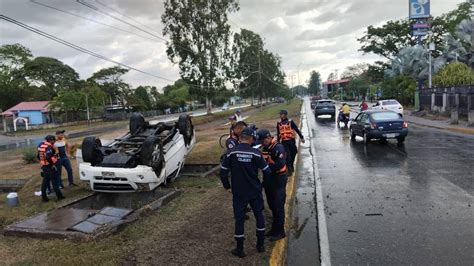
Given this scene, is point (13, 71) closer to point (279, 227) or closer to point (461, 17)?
point (461, 17)

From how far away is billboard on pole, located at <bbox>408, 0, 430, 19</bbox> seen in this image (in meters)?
45.2

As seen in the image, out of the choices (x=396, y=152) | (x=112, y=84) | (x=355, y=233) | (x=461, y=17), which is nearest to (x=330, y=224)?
(x=355, y=233)

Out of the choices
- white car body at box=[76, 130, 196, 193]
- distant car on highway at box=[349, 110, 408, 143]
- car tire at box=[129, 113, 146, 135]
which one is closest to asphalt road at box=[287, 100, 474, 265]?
distant car on highway at box=[349, 110, 408, 143]

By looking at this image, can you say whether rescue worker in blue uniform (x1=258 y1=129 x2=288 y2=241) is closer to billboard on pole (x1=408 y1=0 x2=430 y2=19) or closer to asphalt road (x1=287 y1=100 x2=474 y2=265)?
asphalt road (x1=287 y1=100 x2=474 y2=265)

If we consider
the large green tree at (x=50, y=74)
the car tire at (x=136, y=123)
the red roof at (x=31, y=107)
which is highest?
the large green tree at (x=50, y=74)

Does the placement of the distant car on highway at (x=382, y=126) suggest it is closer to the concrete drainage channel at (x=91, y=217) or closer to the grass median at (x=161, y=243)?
the concrete drainage channel at (x=91, y=217)

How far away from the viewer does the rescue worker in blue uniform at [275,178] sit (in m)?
5.74

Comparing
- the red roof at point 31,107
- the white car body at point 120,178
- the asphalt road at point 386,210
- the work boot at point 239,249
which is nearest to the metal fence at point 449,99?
the asphalt road at point 386,210

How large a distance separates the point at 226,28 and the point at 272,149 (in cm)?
4775

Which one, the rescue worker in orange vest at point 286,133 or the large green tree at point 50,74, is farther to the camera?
the large green tree at point 50,74

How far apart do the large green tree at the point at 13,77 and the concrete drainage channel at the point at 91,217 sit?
71.1m

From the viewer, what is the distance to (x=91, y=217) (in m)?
7.20

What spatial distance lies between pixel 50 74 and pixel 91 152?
73.6 m

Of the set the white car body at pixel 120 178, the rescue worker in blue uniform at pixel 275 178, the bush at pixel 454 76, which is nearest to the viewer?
the rescue worker in blue uniform at pixel 275 178
